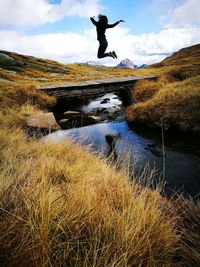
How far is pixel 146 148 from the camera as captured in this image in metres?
9.74

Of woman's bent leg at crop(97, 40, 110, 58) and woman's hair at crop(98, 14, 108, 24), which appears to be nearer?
woman's hair at crop(98, 14, 108, 24)

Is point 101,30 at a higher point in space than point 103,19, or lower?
lower

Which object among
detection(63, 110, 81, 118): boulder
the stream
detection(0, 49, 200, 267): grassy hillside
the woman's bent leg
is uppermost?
the woman's bent leg

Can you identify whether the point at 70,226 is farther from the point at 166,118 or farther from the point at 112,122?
the point at 112,122

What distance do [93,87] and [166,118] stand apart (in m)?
9.55

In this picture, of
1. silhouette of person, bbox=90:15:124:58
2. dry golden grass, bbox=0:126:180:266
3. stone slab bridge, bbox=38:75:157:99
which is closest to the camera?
dry golden grass, bbox=0:126:180:266

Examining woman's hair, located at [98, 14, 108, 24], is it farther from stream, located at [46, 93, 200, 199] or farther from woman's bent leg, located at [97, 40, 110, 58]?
stream, located at [46, 93, 200, 199]

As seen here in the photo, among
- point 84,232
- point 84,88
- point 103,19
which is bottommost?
point 84,88

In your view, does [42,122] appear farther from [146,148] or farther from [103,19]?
[103,19]

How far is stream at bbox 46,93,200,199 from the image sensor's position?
22.4 feet

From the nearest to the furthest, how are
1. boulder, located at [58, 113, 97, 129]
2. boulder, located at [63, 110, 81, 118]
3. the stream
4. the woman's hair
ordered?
the stream → the woman's hair → boulder, located at [58, 113, 97, 129] → boulder, located at [63, 110, 81, 118]

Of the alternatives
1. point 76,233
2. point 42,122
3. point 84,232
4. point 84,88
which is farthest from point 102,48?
point 84,88

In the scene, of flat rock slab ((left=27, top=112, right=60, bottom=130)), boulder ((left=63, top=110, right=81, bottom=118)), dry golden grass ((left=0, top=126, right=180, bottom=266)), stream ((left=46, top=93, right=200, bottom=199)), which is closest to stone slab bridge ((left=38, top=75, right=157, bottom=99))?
boulder ((left=63, top=110, right=81, bottom=118))

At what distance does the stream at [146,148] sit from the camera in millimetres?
6829
